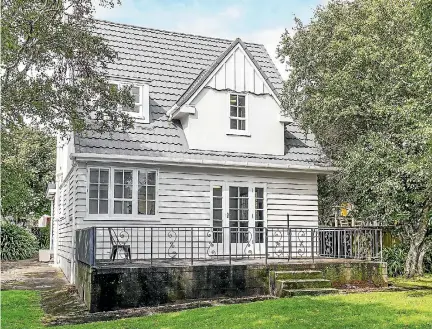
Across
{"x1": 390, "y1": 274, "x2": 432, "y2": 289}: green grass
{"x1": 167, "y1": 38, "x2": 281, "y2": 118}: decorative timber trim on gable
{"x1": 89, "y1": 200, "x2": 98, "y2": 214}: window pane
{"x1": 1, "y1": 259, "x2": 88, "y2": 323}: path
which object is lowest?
{"x1": 1, "y1": 259, "x2": 88, "y2": 323}: path

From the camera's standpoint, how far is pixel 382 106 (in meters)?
14.2

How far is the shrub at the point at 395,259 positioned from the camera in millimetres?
16438

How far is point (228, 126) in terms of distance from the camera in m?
16.2

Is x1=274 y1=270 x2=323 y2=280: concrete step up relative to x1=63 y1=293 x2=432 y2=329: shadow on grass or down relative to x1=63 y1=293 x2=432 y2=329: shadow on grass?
up

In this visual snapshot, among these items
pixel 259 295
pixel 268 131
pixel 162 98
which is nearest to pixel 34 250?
pixel 162 98

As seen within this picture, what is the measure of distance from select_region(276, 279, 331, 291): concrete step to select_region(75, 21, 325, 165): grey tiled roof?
487 centimetres

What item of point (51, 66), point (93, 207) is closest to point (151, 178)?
point (93, 207)

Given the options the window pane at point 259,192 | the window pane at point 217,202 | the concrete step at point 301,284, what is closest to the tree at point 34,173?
the window pane at point 217,202

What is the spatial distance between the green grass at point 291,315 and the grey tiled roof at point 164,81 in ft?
17.9

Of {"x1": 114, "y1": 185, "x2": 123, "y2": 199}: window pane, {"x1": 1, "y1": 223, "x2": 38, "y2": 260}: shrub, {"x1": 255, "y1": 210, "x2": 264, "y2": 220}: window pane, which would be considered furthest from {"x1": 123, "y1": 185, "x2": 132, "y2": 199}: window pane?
{"x1": 1, "y1": 223, "x2": 38, "y2": 260}: shrub

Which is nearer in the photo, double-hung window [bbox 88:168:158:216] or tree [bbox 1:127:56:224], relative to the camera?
double-hung window [bbox 88:168:158:216]

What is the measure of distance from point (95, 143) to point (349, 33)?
340 inches

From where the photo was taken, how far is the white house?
46.9 feet

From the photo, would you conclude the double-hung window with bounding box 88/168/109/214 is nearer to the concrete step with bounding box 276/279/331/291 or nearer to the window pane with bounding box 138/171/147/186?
the window pane with bounding box 138/171/147/186
